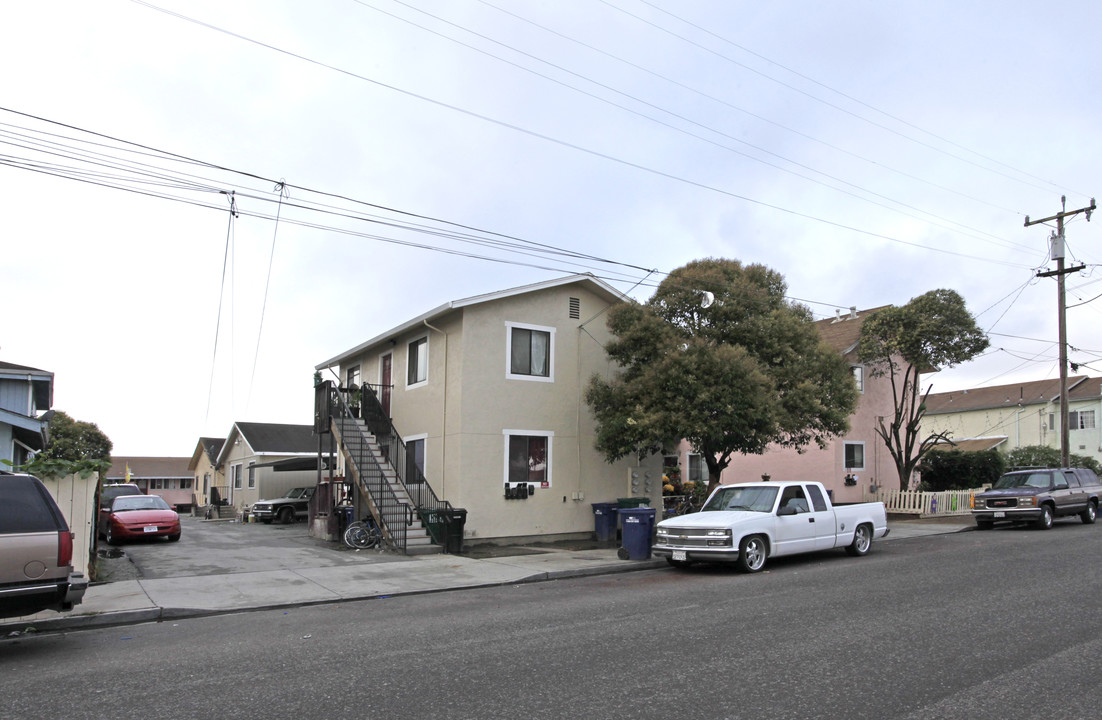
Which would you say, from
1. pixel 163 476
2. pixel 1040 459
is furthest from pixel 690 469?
pixel 163 476

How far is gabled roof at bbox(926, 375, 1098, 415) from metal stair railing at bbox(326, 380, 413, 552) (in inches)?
1615

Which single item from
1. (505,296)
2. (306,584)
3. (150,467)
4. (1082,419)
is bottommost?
(150,467)

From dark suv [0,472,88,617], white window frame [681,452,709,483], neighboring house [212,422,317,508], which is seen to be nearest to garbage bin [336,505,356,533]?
dark suv [0,472,88,617]

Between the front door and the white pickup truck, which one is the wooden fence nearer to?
the white pickup truck

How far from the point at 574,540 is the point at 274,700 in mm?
14050

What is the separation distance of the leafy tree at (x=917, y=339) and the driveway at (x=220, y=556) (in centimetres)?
1948

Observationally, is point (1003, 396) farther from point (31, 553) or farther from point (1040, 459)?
point (31, 553)

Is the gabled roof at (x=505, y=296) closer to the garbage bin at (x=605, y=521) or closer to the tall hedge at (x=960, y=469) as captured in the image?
the garbage bin at (x=605, y=521)

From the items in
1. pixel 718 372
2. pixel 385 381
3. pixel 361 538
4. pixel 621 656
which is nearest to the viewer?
pixel 621 656

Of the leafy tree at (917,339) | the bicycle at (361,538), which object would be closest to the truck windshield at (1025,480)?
the leafy tree at (917,339)

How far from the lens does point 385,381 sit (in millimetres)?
23781

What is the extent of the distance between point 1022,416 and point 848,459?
946 inches

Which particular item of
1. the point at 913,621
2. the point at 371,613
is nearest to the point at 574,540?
the point at 371,613

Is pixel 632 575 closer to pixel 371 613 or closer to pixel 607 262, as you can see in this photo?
pixel 371 613
